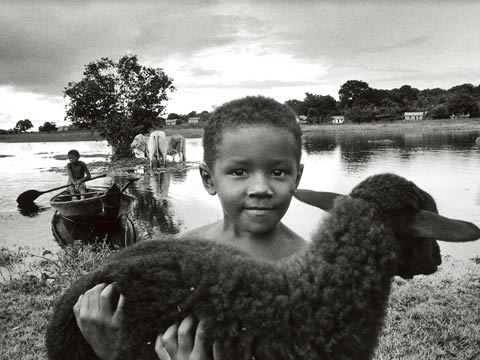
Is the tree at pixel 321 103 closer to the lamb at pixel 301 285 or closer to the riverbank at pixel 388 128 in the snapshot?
the riverbank at pixel 388 128

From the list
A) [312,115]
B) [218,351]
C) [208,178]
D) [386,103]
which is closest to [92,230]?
[208,178]

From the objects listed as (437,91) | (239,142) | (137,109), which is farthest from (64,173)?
(437,91)

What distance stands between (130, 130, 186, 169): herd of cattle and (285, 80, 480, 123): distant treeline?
57612 millimetres

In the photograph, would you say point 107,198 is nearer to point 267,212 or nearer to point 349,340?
point 267,212

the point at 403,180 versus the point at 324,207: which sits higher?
the point at 403,180

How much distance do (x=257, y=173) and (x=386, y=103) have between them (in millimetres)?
130637

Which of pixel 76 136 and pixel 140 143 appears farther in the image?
pixel 76 136

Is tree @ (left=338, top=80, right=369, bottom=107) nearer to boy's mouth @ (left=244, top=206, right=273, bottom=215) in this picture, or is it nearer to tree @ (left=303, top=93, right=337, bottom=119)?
tree @ (left=303, top=93, right=337, bottom=119)

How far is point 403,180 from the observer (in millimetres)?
1710

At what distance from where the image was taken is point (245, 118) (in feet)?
7.87

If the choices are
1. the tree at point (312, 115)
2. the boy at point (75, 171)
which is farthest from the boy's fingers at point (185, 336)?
the tree at point (312, 115)

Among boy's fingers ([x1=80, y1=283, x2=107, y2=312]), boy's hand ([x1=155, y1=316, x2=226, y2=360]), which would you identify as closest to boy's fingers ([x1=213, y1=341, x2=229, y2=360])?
boy's hand ([x1=155, y1=316, x2=226, y2=360])

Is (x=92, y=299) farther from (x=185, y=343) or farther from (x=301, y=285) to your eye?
(x=301, y=285)

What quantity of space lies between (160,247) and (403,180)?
1074 mm
